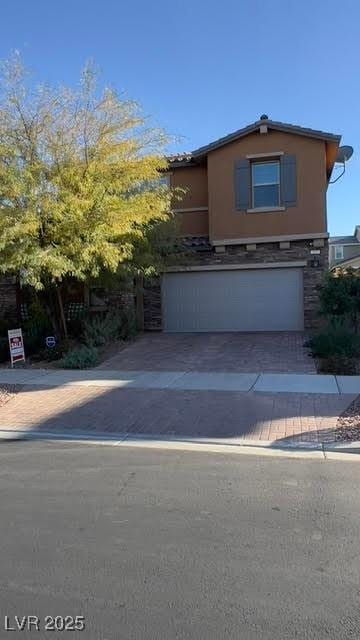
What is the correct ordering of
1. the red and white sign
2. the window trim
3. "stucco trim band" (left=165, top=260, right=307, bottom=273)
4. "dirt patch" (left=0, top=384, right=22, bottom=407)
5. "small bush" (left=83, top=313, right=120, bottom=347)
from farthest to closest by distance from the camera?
the window trim, "stucco trim band" (left=165, top=260, right=307, bottom=273), "small bush" (left=83, top=313, right=120, bottom=347), the red and white sign, "dirt patch" (left=0, top=384, right=22, bottom=407)

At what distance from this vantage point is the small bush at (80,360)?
43.5 ft

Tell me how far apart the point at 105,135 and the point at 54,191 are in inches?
84.5

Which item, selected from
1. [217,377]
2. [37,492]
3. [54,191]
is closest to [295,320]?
[217,377]

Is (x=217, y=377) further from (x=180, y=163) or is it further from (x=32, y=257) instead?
(x=180, y=163)

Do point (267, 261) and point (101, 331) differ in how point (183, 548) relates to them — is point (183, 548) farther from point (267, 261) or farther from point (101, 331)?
point (267, 261)

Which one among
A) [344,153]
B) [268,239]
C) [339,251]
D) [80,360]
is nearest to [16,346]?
[80,360]

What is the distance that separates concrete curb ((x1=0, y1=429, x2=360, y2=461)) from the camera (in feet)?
22.7

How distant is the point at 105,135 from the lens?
14.0m

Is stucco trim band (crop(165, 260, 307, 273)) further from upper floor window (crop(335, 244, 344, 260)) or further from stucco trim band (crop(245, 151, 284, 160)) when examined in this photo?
upper floor window (crop(335, 244, 344, 260))

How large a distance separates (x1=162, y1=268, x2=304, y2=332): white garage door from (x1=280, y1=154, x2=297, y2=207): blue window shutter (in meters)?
2.22

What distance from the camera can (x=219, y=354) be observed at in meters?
14.2

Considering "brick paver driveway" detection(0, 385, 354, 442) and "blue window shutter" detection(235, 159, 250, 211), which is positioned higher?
"blue window shutter" detection(235, 159, 250, 211)

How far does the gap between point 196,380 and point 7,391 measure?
364cm

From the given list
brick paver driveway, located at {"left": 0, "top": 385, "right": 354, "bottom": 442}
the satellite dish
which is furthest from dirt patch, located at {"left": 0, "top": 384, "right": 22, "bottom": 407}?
the satellite dish
